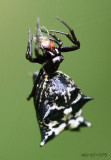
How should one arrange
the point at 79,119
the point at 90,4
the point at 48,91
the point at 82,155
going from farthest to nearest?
the point at 90,4 → the point at 82,155 → the point at 79,119 → the point at 48,91

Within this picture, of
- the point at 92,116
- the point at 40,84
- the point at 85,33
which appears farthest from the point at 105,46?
the point at 40,84

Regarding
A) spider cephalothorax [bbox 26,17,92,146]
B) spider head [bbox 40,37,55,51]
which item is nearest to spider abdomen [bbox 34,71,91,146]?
spider cephalothorax [bbox 26,17,92,146]

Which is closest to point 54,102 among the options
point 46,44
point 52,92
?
point 52,92

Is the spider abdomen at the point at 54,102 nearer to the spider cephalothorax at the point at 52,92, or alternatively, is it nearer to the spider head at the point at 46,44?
the spider cephalothorax at the point at 52,92

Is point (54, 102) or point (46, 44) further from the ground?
point (46, 44)

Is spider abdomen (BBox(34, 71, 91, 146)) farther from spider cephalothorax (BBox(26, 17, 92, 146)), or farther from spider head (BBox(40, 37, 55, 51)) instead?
spider head (BBox(40, 37, 55, 51))

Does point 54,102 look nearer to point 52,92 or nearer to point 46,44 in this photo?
point 52,92

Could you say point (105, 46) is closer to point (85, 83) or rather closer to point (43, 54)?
point (85, 83)

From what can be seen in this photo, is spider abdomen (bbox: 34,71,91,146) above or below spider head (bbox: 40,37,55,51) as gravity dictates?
below
